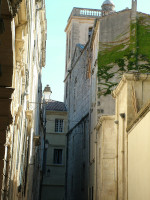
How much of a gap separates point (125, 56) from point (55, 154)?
20004 mm

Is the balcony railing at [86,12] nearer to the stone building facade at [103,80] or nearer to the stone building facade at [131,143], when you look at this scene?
the stone building facade at [103,80]

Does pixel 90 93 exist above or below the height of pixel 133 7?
below

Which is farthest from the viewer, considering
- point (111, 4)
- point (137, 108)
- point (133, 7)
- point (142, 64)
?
point (111, 4)

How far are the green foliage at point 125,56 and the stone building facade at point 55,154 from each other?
624 inches

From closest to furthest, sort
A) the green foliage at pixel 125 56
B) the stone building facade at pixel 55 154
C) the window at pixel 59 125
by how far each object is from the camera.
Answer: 1. the green foliage at pixel 125 56
2. the stone building facade at pixel 55 154
3. the window at pixel 59 125

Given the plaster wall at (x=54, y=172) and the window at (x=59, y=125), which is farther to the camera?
the window at (x=59, y=125)

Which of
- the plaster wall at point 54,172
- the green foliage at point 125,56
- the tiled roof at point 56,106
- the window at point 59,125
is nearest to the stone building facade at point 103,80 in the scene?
the green foliage at point 125,56

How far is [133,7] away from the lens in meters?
24.5

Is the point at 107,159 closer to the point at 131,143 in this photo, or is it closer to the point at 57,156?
the point at 131,143

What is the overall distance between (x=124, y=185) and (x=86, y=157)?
13.8 meters

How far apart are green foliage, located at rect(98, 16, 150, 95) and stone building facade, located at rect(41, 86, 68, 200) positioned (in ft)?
52.0

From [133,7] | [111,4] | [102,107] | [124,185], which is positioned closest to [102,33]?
[133,7]

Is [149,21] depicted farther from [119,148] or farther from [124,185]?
[124,185]

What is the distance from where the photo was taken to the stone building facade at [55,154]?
4003 cm
